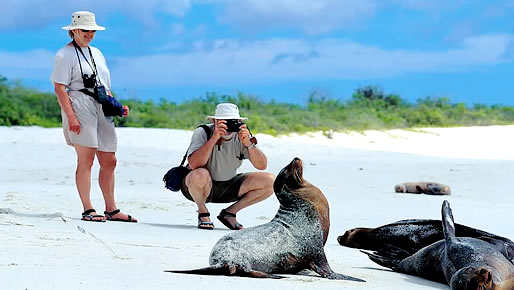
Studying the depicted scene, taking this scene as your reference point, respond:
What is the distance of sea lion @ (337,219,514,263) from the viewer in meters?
5.93

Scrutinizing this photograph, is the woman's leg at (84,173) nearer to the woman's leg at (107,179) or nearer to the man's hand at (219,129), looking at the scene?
the woman's leg at (107,179)

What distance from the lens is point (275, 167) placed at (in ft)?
52.7

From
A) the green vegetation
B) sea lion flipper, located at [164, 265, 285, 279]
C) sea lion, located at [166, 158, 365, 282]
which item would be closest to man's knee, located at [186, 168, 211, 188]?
sea lion, located at [166, 158, 365, 282]

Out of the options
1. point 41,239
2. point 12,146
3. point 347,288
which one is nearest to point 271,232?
point 347,288

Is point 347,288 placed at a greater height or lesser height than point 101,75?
lesser

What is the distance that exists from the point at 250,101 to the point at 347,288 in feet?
86.2

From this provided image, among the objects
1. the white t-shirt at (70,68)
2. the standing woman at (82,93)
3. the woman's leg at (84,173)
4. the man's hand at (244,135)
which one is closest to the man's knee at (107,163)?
the standing woman at (82,93)

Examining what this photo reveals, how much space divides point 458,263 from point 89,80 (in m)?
4.24

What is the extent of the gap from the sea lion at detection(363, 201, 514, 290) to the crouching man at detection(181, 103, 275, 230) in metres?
2.09

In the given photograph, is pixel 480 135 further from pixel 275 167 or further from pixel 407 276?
pixel 407 276

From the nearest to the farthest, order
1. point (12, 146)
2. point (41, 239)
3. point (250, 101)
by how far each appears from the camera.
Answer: point (41, 239)
point (12, 146)
point (250, 101)

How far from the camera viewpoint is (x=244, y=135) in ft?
25.5

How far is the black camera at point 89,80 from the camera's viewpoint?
8203 mm

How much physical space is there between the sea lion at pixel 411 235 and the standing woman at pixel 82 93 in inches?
109
